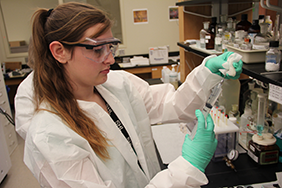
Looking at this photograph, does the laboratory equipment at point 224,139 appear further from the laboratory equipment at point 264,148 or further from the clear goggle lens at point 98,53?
the clear goggle lens at point 98,53

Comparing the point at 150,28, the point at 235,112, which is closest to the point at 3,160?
the point at 235,112

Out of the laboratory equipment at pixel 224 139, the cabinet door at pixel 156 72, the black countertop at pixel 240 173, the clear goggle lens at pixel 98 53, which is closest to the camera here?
the clear goggle lens at pixel 98 53

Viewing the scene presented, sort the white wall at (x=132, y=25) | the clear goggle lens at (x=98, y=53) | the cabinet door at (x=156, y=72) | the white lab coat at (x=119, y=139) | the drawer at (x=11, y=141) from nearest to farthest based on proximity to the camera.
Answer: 1. the white lab coat at (x=119, y=139)
2. the clear goggle lens at (x=98, y=53)
3. the drawer at (x=11, y=141)
4. the cabinet door at (x=156, y=72)
5. the white wall at (x=132, y=25)

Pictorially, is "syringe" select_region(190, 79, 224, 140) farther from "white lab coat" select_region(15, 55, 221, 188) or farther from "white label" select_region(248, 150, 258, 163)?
"white label" select_region(248, 150, 258, 163)

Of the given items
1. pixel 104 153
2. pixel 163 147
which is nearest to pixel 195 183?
pixel 104 153

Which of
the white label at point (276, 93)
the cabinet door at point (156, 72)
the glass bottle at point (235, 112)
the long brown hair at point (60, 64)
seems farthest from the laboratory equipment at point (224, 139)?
the cabinet door at point (156, 72)

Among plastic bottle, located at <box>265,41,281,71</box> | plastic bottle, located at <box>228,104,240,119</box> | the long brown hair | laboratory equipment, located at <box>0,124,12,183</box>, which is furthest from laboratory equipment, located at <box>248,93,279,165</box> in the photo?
laboratory equipment, located at <box>0,124,12,183</box>

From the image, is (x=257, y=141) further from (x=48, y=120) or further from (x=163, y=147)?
(x=48, y=120)

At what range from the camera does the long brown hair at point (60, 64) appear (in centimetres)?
95

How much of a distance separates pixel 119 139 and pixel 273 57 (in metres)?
0.82

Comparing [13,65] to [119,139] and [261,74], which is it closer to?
[119,139]

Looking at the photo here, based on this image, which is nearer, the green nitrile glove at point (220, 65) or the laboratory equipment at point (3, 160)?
the green nitrile glove at point (220, 65)

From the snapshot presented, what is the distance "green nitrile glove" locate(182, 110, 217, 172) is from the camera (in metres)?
0.91

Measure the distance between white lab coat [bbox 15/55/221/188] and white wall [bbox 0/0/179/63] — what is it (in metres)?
3.97
